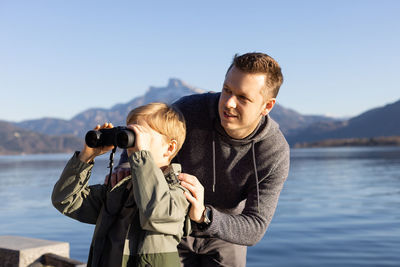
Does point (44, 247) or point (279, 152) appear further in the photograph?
point (44, 247)

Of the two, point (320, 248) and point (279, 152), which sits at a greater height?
point (279, 152)

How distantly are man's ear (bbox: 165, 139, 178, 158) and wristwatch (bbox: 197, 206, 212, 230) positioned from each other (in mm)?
358

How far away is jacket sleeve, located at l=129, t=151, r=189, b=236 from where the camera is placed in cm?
212

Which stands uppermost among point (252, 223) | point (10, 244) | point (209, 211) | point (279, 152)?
point (279, 152)

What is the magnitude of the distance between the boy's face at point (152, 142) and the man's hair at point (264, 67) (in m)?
0.68

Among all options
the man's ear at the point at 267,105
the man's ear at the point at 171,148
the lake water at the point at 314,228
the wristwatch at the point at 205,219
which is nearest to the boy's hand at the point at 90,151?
the man's ear at the point at 171,148

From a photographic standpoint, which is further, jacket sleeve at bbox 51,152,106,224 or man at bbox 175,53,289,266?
man at bbox 175,53,289,266

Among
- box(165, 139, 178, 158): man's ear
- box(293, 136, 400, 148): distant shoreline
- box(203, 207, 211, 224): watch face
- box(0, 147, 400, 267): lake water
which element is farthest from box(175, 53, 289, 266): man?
box(293, 136, 400, 148): distant shoreline

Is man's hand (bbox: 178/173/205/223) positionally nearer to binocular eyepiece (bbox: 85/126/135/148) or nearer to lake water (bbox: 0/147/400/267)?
binocular eyepiece (bbox: 85/126/135/148)

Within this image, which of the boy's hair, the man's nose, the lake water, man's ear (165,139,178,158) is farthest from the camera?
the lake water

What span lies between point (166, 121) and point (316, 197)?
21.4 m

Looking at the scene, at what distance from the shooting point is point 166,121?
252 centimetres

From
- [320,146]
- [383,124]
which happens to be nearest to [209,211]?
[320,146]

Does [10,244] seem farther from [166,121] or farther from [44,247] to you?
[166,121]
